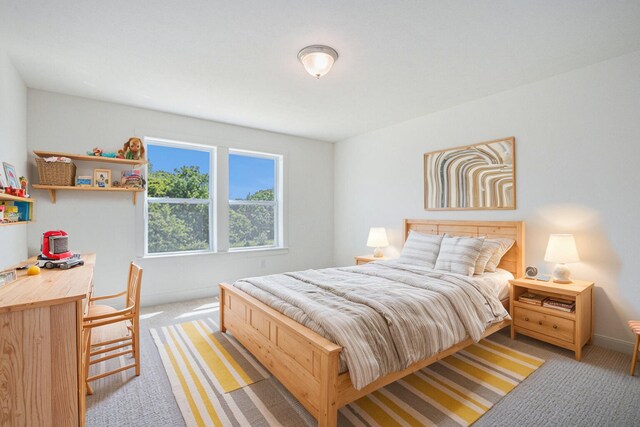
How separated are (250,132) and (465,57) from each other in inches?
120

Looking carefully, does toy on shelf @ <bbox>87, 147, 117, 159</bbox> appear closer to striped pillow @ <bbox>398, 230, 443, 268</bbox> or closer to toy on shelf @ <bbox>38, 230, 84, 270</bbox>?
toy on shelf @ <bbox>38, 230, 84, 270</bbox>

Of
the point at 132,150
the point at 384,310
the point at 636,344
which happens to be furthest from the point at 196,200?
the point at 636,344

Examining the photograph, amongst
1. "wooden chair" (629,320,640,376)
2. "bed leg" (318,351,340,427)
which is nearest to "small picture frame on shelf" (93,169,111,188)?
"bed leg" (318,351,340,427)

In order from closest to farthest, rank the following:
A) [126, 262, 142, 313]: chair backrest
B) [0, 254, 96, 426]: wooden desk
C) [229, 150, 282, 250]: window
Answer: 1. [0, 254, 96, 426]: wooden desk
2. [126, 262, 142, 313]: chair backrest
3. [229, 150, 282, 250]: window

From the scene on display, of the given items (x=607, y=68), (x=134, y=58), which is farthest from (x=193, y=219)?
(x=607, y=68)

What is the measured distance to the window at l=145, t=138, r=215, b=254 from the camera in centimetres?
395

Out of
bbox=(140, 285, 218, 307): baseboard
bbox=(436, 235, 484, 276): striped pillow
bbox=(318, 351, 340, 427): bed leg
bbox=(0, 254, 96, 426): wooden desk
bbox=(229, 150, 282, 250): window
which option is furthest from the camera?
bbox=(229, 150, 282, 250): window

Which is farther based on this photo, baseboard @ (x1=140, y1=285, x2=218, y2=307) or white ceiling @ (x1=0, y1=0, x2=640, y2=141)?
baseboard @ (x1=140, y1=285, x2=218, y2=307)

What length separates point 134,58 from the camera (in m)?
2.55

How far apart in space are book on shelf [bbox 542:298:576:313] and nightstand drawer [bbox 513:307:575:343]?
8cm

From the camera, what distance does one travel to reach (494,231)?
3348mm

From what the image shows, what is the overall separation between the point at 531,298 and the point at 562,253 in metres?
0.51

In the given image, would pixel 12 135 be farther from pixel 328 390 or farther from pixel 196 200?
pixel 328 390

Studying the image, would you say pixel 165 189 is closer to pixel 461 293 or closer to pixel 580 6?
pixel 461 293
